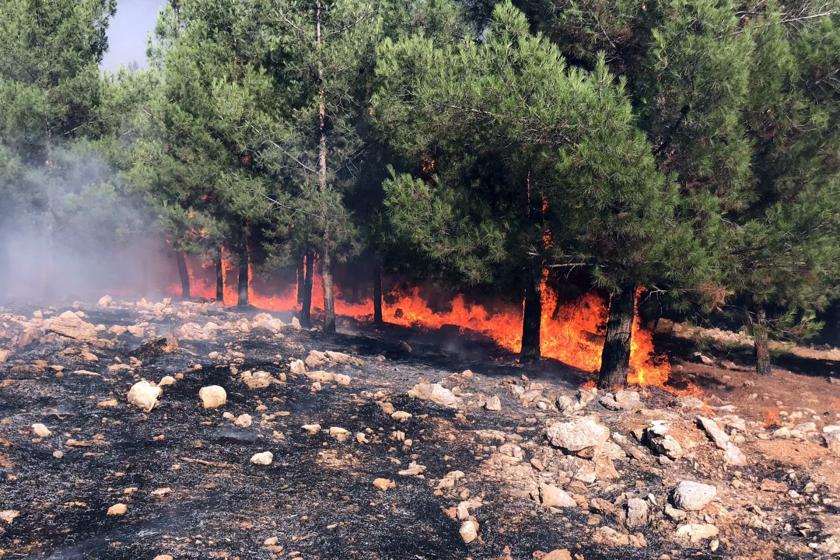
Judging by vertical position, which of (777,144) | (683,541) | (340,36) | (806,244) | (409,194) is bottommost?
(683,541)

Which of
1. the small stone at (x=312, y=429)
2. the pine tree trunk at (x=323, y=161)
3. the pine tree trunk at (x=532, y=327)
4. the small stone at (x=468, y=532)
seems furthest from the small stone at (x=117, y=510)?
the pine tree trunk at (x=323, y=161)

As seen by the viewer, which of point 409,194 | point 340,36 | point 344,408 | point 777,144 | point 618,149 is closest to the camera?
point 618,149

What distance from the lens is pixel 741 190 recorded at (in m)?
11.9

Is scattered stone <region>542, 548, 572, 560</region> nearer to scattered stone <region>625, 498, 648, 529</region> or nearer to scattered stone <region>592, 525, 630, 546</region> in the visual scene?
scattered stone <region>592, 525, 630, 546</region>

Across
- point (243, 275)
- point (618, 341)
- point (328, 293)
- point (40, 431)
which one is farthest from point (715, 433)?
point (243, 275)

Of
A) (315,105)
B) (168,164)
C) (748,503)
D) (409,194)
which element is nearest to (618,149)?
(409,194)

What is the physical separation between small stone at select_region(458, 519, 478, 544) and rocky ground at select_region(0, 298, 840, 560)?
15 mm

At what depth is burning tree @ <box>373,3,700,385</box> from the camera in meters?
10.3

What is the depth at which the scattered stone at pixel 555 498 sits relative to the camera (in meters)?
7.58

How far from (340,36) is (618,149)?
1063cm

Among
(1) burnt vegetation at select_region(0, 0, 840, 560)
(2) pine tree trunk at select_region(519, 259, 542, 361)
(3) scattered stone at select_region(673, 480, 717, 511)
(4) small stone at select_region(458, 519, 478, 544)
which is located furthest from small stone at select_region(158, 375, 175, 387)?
(2) pine tree trunk at select_region(519, 259, 542, 361)

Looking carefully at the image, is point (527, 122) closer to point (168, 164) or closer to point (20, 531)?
point (20, 531)

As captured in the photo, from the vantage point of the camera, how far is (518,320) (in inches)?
917

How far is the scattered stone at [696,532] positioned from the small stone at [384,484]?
3382 mm
